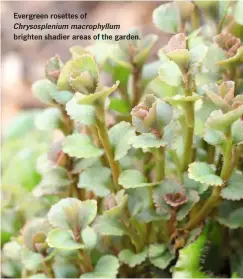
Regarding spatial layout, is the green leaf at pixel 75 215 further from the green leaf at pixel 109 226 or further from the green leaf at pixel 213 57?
the green leaf at pixel 213 57

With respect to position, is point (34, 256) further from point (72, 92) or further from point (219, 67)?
point (219, 67)

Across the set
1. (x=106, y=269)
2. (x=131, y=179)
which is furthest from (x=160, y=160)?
(x=106, y=269)

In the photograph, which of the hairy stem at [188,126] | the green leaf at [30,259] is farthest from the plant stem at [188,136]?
the green leaf at [30,259]

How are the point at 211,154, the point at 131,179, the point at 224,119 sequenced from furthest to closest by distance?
the point at 211,154 < the point at 131,179 < the point at 224,119

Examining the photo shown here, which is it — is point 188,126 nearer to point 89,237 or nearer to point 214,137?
point 214,137

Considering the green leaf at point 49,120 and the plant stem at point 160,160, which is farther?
the green leaf at point 49,120

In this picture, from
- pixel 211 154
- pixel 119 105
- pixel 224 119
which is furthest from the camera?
pixel 119 105

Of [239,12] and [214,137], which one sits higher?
[239,12]
